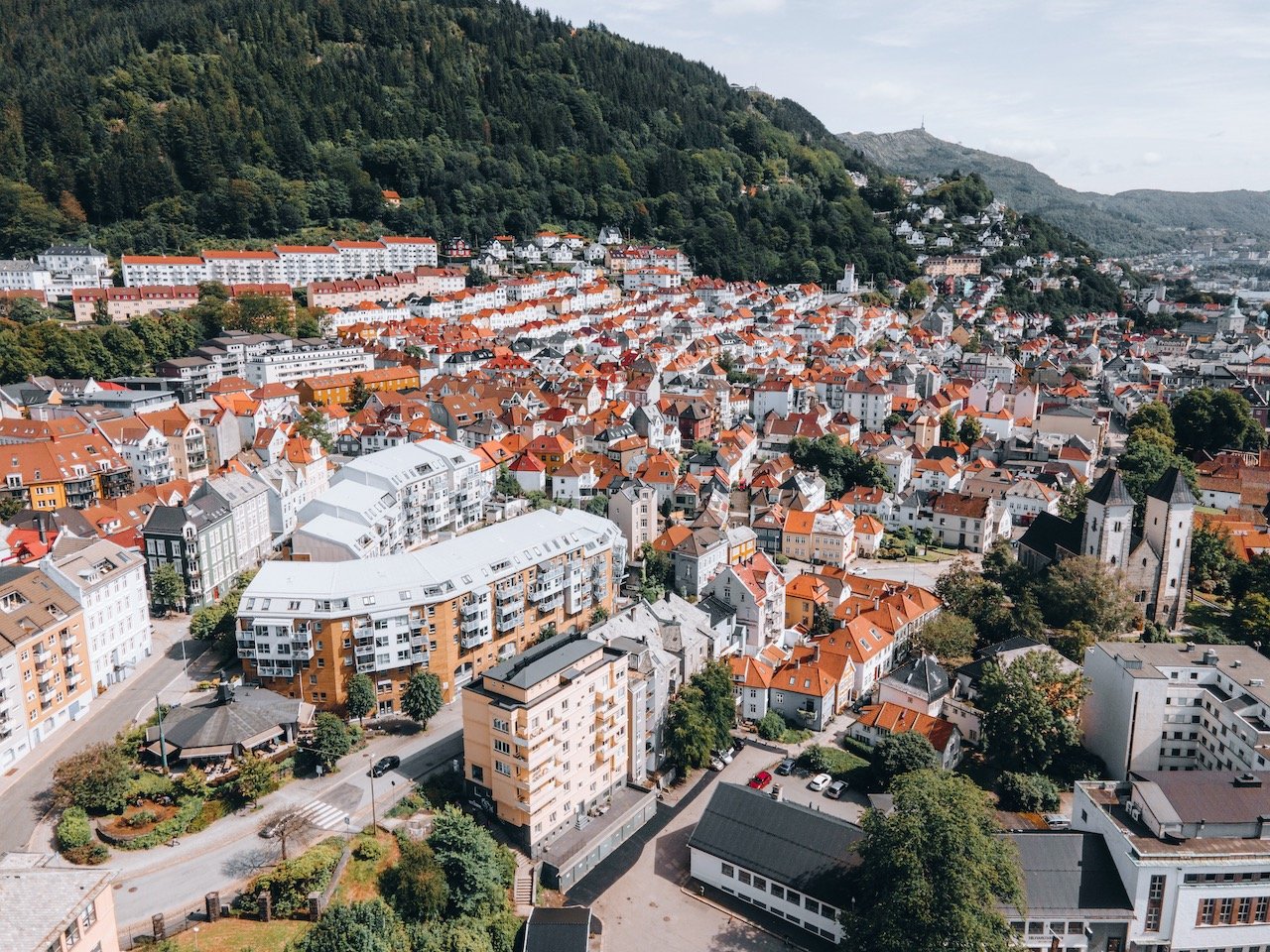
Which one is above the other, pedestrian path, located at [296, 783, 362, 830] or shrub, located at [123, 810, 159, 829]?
shrub, located at [123, 810, 159, 829]

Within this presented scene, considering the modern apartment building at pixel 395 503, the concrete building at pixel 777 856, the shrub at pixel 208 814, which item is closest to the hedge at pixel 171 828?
the shrub at pixel 208 814

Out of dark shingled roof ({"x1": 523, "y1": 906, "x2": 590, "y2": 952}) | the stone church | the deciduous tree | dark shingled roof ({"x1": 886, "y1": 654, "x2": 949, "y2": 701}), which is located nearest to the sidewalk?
the deciduous tree

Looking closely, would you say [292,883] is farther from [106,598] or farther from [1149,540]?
[1149,540]

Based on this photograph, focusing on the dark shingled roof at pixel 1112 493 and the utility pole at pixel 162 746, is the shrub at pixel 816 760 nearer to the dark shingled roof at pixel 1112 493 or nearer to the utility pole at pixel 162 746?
the dark shingled roof at pixel 1112 493

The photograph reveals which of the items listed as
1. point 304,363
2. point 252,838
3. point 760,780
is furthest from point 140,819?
point 304,363

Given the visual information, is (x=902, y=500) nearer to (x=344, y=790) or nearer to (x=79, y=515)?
(x=344, y=790)

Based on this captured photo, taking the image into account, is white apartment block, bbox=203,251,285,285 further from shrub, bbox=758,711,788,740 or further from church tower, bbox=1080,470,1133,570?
church tower, bbox=1080,470,1133,570
